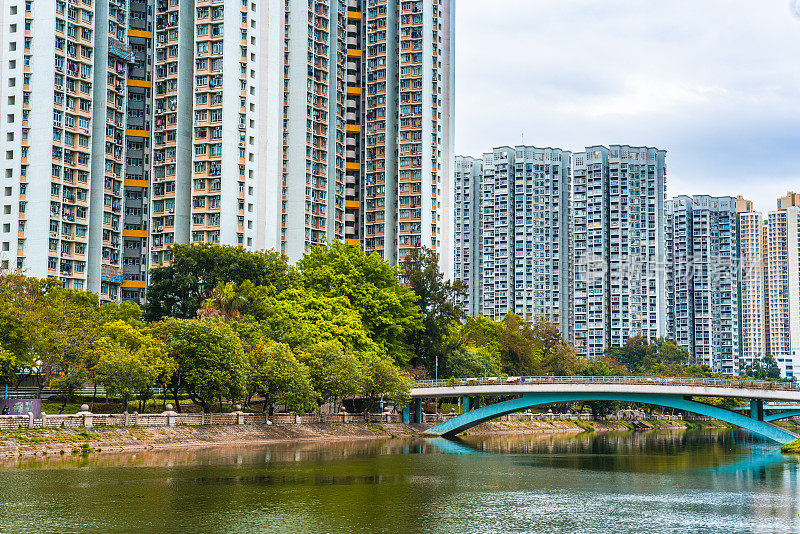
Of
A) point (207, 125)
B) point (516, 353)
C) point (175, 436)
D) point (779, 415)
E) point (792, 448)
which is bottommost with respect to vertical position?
point (792, 448)

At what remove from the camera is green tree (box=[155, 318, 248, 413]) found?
81000 millimetres

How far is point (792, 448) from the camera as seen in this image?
8988cm

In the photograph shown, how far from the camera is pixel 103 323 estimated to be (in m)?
85.8

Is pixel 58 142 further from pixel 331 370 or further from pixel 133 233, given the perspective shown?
pixel 331 370

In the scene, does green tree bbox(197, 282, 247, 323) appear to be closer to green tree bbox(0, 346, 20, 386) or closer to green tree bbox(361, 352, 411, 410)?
green tree bbox(361, 352, 411, 410)

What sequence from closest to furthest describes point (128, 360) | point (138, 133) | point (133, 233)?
1. point (128, 360)
2. point (133, 233)
3. point (138, 133)

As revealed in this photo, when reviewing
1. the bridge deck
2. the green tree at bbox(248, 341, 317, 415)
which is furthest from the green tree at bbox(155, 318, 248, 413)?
the bridge deck

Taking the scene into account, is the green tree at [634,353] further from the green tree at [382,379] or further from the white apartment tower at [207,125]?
the green tree at [382,379]

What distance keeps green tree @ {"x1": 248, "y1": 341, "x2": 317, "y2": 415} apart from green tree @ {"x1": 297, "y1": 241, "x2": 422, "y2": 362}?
2019 centimetres

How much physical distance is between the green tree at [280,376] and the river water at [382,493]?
27.9 ft

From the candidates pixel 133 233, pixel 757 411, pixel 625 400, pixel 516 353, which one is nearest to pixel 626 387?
pixel 625 400

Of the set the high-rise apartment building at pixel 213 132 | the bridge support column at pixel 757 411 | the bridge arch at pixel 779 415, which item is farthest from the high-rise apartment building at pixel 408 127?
the bridge support column at pixel 757 411

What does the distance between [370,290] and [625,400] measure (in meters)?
32.4

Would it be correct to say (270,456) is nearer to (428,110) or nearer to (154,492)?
(154,492)
